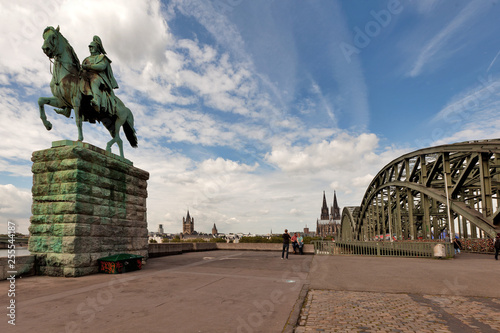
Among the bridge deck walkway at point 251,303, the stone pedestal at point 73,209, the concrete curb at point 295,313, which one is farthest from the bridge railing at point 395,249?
the stone pedestal at point 73,209

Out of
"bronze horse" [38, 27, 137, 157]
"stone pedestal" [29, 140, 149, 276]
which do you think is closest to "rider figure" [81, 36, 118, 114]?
"bronze horse" [38, 27, 137, 157]

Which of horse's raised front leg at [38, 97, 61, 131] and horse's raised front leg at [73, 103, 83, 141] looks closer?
horse's raised front leg at [38, 97, 61, 131]

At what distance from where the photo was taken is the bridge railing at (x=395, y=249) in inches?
667

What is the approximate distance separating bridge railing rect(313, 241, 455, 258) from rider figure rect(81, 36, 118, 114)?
52.8ft

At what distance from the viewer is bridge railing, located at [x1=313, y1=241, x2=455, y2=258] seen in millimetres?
16938

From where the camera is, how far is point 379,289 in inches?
299

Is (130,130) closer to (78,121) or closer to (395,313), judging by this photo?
(78,121)

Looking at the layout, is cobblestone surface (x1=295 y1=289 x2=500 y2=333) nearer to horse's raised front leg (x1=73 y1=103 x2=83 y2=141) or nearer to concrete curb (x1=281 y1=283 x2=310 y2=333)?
concrete curb (x1=281 y1=283 x2=310 y2=333)

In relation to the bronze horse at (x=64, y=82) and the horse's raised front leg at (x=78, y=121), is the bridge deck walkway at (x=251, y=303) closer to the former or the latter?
the horse's raised front leg at (x=78, y=121)

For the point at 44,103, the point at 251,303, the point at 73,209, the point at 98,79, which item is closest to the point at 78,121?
the point at 44,103

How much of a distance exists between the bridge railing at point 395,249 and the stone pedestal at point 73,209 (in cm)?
1415

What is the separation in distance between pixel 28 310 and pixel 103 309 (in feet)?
4.53

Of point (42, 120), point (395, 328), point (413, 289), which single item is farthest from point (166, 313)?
point (42, 120)

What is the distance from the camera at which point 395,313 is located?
5.38 metres
